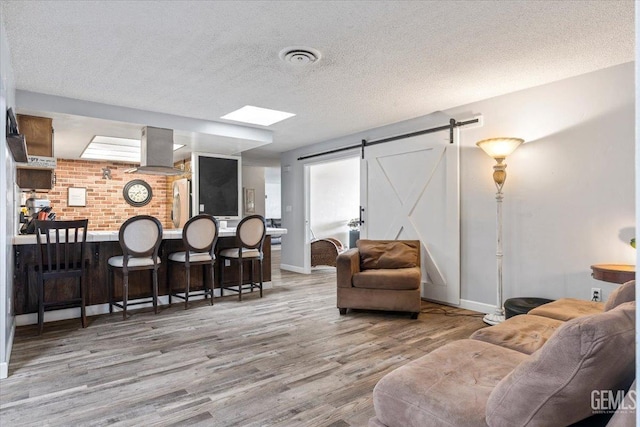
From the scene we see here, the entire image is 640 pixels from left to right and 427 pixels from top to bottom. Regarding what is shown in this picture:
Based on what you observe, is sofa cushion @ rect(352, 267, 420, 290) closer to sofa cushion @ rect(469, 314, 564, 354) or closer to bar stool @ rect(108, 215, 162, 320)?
sofa cushion @ rect(469, 314, 564, 354)

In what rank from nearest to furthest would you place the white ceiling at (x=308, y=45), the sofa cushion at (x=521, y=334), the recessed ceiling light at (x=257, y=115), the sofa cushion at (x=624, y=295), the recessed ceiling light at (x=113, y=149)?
1. the sofa cushion at (x=624, y=295)
2. the sofa cushion at (x=521, y=334)
3. the white ceiling at (x=308, y=45)
4. the recessed ceiling light at (x=257, y=115)
5. the recessed ceiling light at (x=113, y=149)

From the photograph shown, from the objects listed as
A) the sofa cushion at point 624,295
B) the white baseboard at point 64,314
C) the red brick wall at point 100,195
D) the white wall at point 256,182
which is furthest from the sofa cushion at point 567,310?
the white wall at point 256,182

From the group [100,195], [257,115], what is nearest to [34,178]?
[257,115]

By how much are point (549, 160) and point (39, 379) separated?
451cm

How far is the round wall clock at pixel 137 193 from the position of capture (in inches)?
310

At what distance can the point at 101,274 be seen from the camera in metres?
4.20

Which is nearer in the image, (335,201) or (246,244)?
(246,244)

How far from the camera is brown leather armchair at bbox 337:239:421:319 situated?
3.85m

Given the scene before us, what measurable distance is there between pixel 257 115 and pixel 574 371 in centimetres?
443

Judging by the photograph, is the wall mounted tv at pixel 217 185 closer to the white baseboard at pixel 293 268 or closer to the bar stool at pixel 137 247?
the white baseboard at pixel 293 268

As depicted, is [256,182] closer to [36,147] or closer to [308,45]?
[36,147]

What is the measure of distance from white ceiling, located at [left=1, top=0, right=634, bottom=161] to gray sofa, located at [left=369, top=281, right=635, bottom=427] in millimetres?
1894

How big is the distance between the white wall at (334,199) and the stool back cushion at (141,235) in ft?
13.5

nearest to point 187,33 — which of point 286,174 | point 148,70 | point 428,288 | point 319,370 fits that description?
point 148,70
